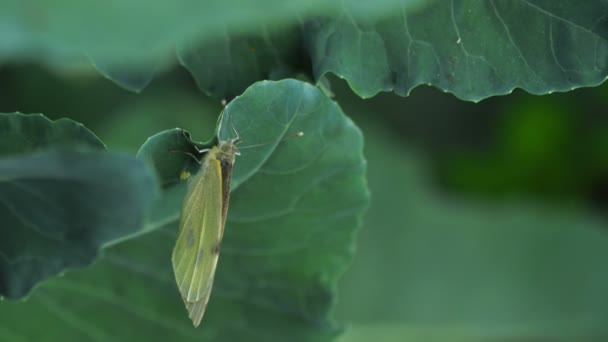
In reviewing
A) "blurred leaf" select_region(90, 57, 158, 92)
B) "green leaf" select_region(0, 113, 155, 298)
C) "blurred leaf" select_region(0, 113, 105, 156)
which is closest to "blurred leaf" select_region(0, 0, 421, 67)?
"green leaf" select_region(0, 113, 155, 298)

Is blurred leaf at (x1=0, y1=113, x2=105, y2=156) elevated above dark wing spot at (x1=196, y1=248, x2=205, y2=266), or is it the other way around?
blurred leaf at (x1=0, y1=113, x2=105, y2=156)

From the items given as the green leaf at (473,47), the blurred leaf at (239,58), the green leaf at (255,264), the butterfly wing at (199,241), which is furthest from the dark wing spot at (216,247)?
the green leaf at (473,47)

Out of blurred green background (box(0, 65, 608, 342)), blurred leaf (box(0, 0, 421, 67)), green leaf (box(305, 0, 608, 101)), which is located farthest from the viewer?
blurred green background (box(0, 65, 608, 342))

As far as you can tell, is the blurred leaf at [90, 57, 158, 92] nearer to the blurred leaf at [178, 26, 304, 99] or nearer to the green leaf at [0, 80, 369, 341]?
the blurred leaf at [178, 26, 304, 99]

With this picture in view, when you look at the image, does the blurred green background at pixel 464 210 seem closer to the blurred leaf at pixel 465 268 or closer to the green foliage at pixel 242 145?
the blurred leaf at pixel 465 268

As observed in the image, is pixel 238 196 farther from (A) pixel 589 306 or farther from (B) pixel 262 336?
(A) pixel 589 306

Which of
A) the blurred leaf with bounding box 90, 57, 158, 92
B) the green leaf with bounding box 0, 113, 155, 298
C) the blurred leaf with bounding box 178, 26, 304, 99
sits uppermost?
the blurred leaf with bounding box 178, 26, 304, 99

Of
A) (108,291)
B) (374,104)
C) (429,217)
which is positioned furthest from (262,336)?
(374,104)
